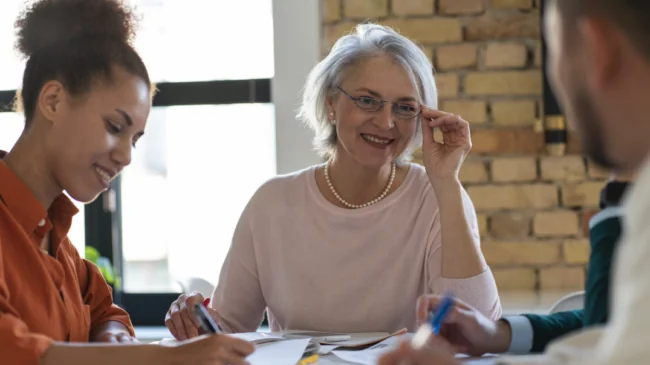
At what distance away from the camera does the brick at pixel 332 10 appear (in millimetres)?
2883

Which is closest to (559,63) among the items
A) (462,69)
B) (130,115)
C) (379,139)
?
(130,115)

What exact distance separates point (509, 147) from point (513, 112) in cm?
12

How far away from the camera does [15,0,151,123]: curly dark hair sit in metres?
1.38

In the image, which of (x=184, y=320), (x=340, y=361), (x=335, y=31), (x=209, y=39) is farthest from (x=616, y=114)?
(x=209, y=39)

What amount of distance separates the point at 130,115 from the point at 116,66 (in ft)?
0.29

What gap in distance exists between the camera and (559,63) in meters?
0.78

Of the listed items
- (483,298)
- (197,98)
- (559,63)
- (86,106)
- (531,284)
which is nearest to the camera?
(559,63)

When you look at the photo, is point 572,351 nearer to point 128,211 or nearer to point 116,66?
point 116,66

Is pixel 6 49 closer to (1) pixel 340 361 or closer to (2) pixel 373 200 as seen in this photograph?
(2) pixel 373 200

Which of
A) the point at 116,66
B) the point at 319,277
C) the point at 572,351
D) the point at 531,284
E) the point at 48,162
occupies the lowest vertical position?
the point at 531,284

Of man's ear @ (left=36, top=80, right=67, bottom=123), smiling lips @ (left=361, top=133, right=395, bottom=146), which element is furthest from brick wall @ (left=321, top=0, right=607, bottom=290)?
man's ear @ (left=36, top=80, right=67, bottom=123)

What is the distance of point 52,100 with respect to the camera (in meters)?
1.36

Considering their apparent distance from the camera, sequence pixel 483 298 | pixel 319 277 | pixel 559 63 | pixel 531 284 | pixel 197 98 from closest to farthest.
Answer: pixel 559 63, pixel 483 298, pixel 319 277, pixel 531 284, pixel 197 98

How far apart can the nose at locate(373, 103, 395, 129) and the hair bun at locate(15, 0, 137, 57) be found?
0.72 m
